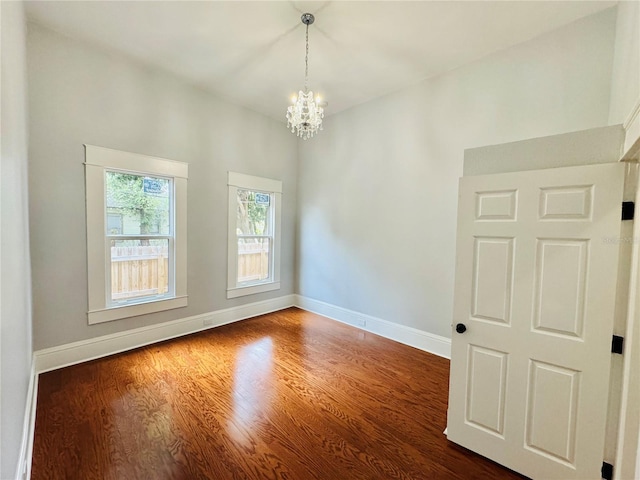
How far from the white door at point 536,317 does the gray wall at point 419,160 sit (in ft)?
4.79

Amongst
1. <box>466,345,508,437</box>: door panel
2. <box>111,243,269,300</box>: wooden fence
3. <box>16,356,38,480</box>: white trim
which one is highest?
<box>111,243,269,300</box>: wooden fence

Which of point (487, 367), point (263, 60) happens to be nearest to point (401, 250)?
point (487, 367)

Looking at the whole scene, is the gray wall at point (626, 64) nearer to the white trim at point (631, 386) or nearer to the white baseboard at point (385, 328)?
the white trim at point (631, 386)

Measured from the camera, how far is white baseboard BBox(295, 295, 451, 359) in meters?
3.44

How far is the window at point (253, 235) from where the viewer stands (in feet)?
14.3

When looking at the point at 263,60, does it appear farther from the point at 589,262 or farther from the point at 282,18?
the point at 589,262

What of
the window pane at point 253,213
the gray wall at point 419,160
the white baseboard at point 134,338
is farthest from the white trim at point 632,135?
the white baseboard at point 134,338

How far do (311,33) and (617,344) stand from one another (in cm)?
335

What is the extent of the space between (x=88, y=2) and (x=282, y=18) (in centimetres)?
166

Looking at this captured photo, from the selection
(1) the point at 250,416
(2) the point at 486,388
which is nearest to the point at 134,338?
(1) the point at 250,416

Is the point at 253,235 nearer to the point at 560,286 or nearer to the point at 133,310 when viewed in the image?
the point at 133,310

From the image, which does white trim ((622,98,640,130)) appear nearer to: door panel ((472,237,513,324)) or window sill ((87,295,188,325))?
door panel ((472,237,513,324))

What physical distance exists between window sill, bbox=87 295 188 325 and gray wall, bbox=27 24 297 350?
0.08 metres

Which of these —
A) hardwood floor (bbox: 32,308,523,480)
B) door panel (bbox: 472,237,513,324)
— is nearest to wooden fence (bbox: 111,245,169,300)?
hardwood floor (bbox: 32,308,523,480)
